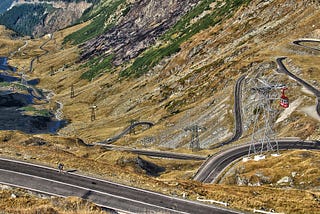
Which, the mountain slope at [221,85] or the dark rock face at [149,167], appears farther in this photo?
the mountain slope at [221,85]

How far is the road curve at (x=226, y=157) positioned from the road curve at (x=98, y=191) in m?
40.2

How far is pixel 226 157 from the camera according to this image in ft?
301

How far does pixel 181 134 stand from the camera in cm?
13512

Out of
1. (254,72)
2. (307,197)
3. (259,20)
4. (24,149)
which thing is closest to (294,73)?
(254,72)

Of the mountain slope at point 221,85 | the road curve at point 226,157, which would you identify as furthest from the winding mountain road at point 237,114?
the road curve at point 226,157

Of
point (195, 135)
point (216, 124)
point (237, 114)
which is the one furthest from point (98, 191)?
point (216, 124)

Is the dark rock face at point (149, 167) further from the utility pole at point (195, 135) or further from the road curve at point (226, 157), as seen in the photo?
the utility pole at point (195, 135)

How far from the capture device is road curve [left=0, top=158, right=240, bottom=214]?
126ft

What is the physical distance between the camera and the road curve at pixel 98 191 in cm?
3850

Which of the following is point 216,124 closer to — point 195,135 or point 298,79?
point 195,135

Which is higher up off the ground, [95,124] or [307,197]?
[95,124]

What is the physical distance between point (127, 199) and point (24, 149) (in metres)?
22.9

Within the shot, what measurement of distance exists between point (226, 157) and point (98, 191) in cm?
5534

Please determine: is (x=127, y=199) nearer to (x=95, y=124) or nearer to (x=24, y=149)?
(x=24, y=149)
